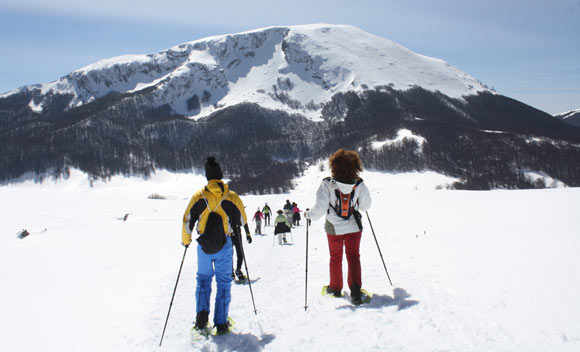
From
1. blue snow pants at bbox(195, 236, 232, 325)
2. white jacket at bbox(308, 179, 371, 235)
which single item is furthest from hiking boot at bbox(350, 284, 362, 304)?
blue snow pants at bbox(195, 236, 232, 325)

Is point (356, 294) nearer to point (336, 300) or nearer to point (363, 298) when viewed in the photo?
point (363, 298)

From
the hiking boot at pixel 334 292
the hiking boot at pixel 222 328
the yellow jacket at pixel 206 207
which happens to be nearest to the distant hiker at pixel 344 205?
the hiking boot at pixel 334 292

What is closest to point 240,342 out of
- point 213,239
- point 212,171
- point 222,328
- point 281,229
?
point 222,328

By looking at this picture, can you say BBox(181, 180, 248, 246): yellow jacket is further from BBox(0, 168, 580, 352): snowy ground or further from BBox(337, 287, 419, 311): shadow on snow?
BBox(337, 287, 419, 311): shadow on snow

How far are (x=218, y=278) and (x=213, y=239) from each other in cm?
73

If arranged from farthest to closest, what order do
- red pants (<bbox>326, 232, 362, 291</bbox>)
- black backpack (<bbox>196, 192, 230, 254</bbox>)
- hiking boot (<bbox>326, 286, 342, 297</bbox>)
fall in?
hiking boot (<bbox>326, 286, 342, 297</bbox>)
red pants (<bbox>326, 232, 362, 291</bbox>)
black backpack (<bbox>196, 192, 230, 254</bbox>)

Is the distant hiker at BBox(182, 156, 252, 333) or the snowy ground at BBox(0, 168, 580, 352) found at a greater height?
the distant hiker at BBox(182, 156, 252, 333)

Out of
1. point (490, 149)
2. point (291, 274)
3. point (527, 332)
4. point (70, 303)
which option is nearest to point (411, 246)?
point (291, 274)

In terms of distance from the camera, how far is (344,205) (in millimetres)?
6398

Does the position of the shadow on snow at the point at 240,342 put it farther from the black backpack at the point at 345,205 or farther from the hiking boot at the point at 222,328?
the black backpack at the point at 345,205

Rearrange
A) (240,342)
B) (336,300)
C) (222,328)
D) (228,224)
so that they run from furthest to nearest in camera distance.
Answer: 1. (336,300)
2. (228,224)
3. (222,328)
4. (240,342)

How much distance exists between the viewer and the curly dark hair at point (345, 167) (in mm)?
6383

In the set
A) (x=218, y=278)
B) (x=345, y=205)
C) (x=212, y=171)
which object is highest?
(x=212, y=171)

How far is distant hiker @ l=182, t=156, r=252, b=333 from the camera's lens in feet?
18.6
